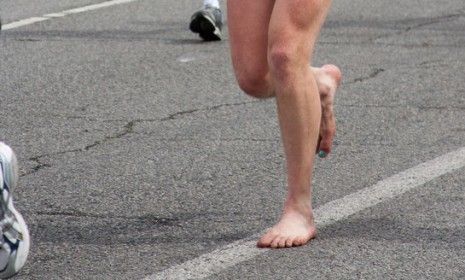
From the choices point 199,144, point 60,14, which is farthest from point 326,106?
point 60,14

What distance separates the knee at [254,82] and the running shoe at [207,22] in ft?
16.4

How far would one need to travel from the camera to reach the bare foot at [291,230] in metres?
5.26

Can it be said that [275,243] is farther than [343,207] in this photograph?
No

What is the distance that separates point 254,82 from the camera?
5379 mm

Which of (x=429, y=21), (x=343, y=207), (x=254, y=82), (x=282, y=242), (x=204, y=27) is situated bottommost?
(x=429, y=21)

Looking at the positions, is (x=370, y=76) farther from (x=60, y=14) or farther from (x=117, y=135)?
(x=60, y=14)

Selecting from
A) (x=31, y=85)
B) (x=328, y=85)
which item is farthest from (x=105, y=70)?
(x=328, y=85)

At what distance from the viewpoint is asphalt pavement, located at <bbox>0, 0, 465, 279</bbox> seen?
17.1 feet

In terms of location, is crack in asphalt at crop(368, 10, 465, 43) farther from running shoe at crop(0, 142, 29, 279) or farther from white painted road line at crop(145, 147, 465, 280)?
running shoe at crop(0, 142, 29, 279)

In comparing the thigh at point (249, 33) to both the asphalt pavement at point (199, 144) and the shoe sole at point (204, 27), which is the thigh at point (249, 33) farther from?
the shoe sole at point (204, 27)

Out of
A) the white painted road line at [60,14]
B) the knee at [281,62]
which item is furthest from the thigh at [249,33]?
the white painted road line at [60,14]

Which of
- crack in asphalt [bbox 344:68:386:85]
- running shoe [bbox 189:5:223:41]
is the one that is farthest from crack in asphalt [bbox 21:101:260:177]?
running shoe [bbox 189:5:223:41]

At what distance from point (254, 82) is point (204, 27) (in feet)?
16.8

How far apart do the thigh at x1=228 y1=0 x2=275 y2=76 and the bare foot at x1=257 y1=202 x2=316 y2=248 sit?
0.50 m
